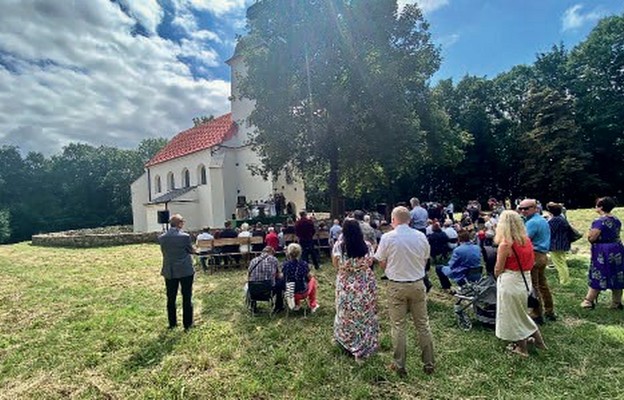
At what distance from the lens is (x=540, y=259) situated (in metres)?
Result: 6.20

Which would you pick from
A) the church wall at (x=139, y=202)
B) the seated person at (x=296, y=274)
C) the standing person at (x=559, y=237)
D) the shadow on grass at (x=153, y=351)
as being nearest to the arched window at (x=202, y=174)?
the church wall at (x=139, y=202)

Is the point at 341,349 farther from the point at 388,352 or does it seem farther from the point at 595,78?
the point at 595,78

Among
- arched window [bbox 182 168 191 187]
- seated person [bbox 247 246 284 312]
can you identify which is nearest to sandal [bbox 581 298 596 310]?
seated person [bbox 247 246 284 312]

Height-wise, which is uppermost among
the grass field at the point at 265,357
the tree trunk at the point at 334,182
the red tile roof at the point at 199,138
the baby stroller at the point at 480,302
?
the red tile roof at the point at 199,138

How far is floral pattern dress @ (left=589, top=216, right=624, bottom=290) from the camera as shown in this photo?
253 inches

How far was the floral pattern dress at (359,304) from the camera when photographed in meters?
5.18

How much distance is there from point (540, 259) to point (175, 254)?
592cm

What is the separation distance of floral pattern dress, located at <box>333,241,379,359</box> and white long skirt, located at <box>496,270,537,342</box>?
5.14 ft

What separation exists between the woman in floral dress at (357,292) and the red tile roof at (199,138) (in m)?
26.8

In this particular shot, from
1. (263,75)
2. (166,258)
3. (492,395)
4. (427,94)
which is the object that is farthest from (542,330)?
(427,94)

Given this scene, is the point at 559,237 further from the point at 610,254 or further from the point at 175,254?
the point at 175,254

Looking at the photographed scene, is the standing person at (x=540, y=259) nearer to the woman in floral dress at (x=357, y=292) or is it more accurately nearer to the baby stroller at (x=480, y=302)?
the baby stroller at (x=480, y=302)

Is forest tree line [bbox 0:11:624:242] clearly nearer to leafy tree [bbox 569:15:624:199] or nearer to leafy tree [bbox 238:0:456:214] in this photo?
leafy tree [bbox 569:15:624:199]

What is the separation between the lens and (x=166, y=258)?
22.0 ft
